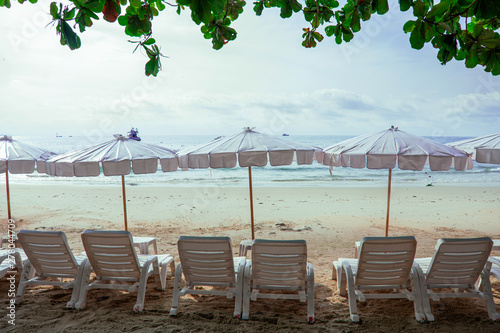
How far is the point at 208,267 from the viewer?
400 cm

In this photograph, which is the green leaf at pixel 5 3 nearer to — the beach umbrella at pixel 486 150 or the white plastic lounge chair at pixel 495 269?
the white plastic lounge chair at pixel 495 269

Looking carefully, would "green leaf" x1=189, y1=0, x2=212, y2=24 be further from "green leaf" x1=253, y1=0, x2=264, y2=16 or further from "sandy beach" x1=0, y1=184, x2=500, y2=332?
"sandy beach" x1=0, y1=184, x2=500, y2=332

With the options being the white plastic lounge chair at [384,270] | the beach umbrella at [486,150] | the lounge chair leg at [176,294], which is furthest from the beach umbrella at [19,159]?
the beach umbrella at [486,150]

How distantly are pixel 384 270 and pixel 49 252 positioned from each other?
4006 mm

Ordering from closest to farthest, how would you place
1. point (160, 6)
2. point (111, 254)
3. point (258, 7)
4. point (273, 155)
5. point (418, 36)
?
point (418, 36) → point (160, 6) → point (258, 7) → point (111, 254) → point (273, 155)

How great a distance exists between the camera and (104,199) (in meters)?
14.9

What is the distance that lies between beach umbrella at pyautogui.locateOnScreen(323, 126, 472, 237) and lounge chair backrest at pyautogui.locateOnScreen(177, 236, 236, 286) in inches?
83.9

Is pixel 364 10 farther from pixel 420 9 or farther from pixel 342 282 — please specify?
pixel 342 282

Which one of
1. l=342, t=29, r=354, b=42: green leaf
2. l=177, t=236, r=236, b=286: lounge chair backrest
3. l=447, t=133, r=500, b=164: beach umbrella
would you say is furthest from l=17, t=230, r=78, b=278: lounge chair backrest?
l=447, t=133, r=500, b=164: beach umbrella

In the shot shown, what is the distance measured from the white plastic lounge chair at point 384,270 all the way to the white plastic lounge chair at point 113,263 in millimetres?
2459

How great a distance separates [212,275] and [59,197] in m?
13.9

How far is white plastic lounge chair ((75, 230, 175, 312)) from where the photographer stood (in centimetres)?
403

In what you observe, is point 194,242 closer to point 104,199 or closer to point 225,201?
point 225,201

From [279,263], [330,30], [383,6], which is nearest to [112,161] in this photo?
[279,263]
